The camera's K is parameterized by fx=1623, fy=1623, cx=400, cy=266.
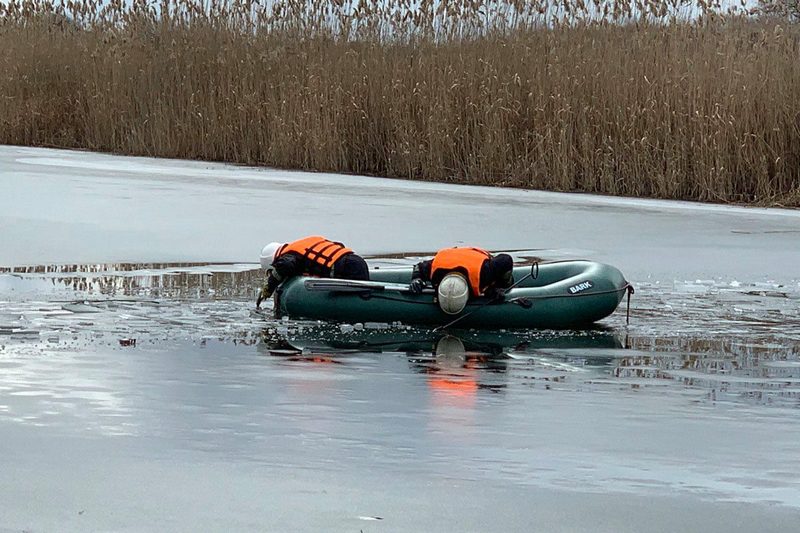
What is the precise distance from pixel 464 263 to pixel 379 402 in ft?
8.75

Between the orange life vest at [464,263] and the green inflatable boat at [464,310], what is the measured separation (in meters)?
0.11

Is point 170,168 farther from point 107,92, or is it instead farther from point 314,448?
point 314,448

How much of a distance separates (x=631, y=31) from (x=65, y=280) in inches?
443

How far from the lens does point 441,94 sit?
19.8m

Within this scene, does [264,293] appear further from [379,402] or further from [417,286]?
[379,402]

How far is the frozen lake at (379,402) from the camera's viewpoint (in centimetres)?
459

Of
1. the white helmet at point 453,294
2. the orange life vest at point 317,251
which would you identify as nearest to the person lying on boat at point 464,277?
the white helmet at point 453,294

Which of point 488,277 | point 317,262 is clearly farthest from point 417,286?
point 317,262

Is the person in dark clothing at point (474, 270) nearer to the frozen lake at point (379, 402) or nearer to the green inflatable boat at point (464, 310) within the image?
the green inflatable boat at point (464, 310)

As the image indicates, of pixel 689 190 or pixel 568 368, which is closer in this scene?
pixel 568 368

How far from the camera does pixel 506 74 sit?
19672 mm

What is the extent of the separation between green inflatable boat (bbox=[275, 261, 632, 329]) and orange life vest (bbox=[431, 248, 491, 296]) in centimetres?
11

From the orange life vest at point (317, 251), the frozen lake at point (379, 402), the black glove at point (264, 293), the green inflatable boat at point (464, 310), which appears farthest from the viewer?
the orange life vest at point (317, 251)

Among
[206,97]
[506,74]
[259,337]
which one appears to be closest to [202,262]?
[259,337]
